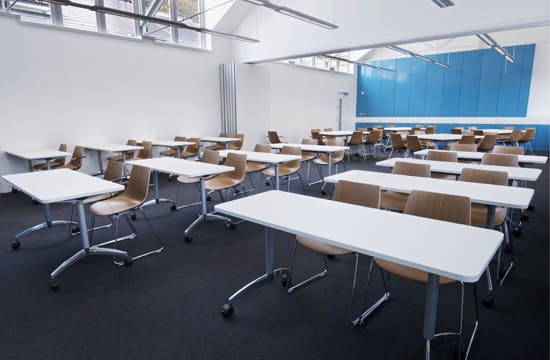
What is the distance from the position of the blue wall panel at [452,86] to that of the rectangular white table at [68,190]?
12.6 metres

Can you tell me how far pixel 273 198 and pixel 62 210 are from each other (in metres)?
3.97

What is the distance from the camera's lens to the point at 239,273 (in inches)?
115

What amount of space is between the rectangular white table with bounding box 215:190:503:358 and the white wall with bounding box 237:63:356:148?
7181mm

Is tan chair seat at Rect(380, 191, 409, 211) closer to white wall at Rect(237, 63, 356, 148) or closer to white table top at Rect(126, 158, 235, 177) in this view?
white table top at Rect(126, 158, 235, 177)

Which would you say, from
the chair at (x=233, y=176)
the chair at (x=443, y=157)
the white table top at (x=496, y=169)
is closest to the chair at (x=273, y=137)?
the chair at (x=233, y=176)

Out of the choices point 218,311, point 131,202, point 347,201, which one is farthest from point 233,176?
point 218,311

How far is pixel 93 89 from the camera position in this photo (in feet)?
22.3

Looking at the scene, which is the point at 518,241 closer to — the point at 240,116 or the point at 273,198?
the point at 273,198

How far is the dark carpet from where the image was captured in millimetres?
1986

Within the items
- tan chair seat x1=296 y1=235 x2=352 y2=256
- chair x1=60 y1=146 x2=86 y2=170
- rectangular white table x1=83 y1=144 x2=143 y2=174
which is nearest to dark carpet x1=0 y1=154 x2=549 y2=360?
tan chair seat x1=296 y1=235 x2=352 y2=256

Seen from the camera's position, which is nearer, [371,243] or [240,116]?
[371,243]

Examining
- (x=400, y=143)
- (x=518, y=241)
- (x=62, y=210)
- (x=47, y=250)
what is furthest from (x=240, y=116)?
(x=518, y=241)

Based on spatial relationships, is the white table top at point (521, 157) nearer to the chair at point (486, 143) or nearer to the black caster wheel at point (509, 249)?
the black caster wheel at point (509, 249)

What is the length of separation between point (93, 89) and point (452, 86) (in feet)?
38.2
